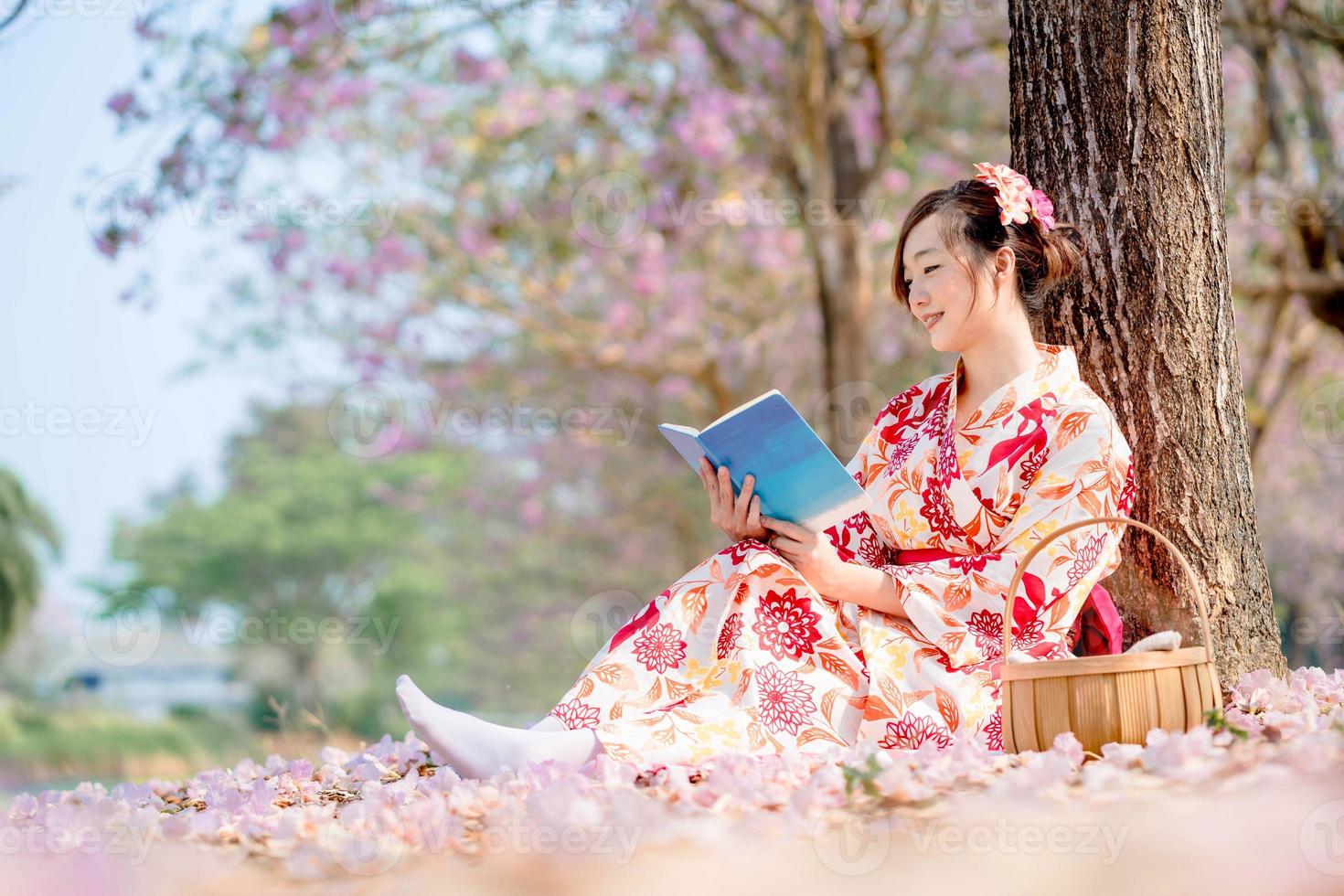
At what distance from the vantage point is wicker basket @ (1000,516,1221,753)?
186 centimetres

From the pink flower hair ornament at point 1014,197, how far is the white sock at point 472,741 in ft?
4.06

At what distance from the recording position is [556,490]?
1216 cm

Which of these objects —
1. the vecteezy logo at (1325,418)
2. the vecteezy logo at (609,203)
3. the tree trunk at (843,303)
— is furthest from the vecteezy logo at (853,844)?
the vecteezy logo at (1325,418)

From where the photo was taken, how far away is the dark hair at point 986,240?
2320mm

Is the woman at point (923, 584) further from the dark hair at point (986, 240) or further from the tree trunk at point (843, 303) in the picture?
the tree trunk at point (843, 303)

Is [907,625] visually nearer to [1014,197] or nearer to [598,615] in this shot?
[1014,197]

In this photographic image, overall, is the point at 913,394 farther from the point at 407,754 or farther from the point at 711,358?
the point at 711,358

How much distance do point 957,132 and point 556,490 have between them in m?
5.82

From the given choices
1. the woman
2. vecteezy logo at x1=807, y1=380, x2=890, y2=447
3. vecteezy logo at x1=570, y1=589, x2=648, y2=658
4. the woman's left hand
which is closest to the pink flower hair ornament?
the woman

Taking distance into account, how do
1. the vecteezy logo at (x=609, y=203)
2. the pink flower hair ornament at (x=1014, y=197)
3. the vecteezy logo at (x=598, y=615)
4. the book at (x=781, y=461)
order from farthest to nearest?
the vecteezy logo at (x=598, y=615) < the vecteezy logo at (x=609, y=203) < the pink flower hair ornament at (x=1014, y=197) < the book at (x=781, y=461)

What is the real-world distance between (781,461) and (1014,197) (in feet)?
2.23

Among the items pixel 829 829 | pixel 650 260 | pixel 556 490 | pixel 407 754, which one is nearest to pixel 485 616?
pixel 556 490

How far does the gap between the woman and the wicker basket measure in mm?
186

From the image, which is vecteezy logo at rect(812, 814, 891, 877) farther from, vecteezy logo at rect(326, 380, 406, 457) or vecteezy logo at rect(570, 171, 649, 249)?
vecteezy logo at rect(326, 380, 406, 457)
